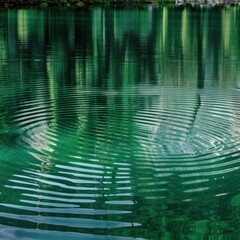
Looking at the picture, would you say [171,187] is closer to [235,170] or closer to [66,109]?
[235,170]

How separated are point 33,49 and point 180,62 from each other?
1269cm

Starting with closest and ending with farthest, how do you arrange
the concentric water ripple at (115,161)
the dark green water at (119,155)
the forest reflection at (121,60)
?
the dark green water at (119,155)
the concentric water ripple at (115,161)
the forest reflection at (121,60)

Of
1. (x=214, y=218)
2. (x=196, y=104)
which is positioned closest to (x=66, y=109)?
(x=196, y=104)

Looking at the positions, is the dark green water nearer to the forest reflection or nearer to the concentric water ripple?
the concentric water ripple

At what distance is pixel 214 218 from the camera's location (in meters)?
10.3

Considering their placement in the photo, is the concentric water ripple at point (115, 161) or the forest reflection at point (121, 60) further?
the forest reflection at point (121, 60)

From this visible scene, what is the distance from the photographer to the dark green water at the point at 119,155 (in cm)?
1011

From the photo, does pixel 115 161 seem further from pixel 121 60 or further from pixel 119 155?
pixel 121 60

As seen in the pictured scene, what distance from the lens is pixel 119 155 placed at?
13.9 metres

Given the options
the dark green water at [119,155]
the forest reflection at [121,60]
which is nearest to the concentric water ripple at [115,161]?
the dark green water at [119,155]

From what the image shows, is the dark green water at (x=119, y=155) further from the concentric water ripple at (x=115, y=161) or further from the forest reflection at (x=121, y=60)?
the forest reflection at (x=121, y=60)

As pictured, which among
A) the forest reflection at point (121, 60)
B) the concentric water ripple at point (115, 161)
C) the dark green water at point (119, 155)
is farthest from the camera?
the forest reflection at point (121, 60)

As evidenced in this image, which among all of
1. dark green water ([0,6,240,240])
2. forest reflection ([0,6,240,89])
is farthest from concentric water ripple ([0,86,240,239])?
forest reflection ([0,6,240,89])

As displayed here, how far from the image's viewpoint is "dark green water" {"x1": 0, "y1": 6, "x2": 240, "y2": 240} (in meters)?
10.1
